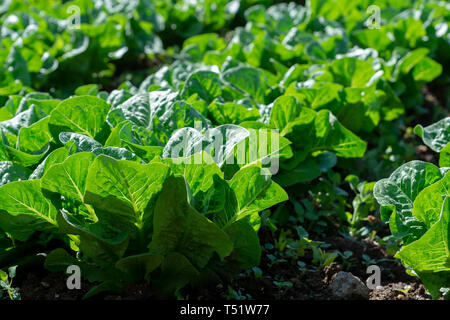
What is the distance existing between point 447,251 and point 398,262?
71 cm

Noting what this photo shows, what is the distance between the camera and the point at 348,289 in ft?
8.87

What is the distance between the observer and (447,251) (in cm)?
246

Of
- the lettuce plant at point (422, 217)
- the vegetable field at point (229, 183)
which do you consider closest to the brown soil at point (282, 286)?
the vegetable field at point (229, 183)

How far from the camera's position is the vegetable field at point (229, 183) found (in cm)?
246

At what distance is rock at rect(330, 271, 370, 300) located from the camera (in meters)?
2.71

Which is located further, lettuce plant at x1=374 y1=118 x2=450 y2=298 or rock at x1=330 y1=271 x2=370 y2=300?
rock at x1=330 y1=271 x2=370 y2=300

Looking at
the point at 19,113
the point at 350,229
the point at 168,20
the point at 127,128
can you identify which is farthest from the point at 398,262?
the point at 168,20

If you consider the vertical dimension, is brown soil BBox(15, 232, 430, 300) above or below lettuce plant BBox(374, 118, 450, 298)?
below

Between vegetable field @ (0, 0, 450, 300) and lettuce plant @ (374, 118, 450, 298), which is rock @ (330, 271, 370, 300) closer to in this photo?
vegetable field @ (0, 0, 450, 300)

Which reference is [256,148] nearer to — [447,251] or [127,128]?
[127,128]

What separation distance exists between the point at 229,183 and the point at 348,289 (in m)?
0.76

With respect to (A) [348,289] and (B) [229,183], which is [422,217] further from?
(B) [229,183]

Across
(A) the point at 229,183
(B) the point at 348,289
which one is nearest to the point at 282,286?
(B) the point at 348,289

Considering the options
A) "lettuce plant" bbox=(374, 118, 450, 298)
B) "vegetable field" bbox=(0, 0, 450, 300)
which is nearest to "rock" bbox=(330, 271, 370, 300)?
"vegetable field" bbox=(0, 0, 450, 300)
